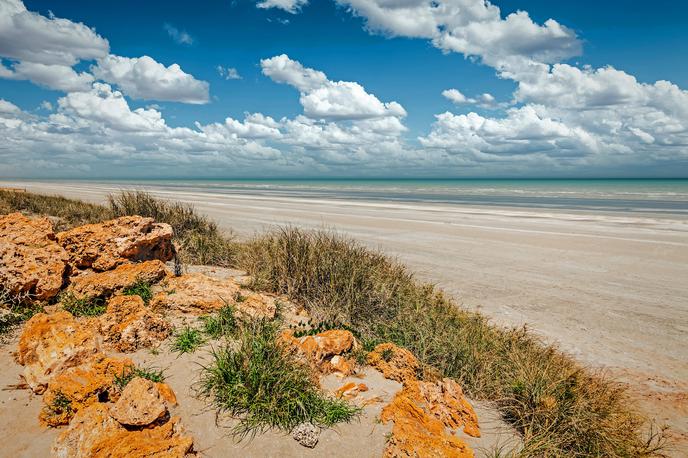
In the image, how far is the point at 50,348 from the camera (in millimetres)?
4020

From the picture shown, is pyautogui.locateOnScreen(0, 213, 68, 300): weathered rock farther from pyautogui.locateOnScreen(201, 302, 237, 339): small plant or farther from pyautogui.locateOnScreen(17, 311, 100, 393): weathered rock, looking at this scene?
pyautogui.locateOnScreen(201, 302, 237, 339): small plant

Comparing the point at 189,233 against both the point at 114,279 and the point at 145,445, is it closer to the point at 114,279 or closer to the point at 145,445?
the point at 114,279

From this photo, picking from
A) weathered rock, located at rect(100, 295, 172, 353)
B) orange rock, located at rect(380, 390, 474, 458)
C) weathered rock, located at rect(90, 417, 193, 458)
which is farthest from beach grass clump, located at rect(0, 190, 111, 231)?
orange rock, located at rect(380, 390, 474, 458)

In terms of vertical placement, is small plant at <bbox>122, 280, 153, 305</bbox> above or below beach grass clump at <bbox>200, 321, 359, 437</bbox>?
above

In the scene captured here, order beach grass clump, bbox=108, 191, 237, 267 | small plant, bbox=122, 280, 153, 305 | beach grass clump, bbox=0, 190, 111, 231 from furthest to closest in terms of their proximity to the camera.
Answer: beach grass clump, bbox=0, 190, 111, 231 < beach grass clump, bbox=108, 191, 237, 267 < small plant, bbox=122, 280, 153, 305

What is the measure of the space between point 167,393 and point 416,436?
2193mm

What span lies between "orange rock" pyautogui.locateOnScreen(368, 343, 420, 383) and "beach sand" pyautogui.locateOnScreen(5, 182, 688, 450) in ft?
8.07

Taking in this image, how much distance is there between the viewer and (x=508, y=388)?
4316mm

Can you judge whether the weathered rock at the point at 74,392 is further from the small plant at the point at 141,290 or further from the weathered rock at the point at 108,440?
the small plant at the point at 141,290

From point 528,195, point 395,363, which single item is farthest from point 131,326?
point 528,195

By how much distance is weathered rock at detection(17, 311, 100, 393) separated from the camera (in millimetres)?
3895

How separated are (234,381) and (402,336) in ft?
8.06

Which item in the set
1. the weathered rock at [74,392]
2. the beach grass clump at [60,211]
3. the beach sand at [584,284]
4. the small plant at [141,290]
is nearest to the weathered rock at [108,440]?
the weathered rock at [74,392]

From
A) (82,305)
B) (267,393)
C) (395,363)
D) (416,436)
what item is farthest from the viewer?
(82,305)
